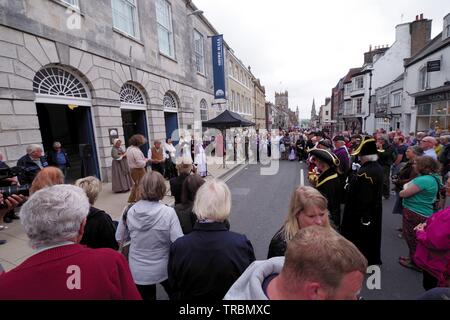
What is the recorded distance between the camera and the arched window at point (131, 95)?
9312mm

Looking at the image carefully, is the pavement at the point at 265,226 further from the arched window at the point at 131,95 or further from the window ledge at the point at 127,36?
the window ledge at the point at 127,36

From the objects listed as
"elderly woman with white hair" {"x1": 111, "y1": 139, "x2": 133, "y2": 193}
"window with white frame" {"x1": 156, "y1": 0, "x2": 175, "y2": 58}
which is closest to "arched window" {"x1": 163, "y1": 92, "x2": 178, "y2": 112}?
"window with white frame" {"x1": 156, "y1": 0, "x2": 175, "y2": 58}

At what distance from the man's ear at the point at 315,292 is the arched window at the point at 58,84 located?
8.03 metres

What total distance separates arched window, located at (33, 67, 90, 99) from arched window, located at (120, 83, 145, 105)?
1.81 metres

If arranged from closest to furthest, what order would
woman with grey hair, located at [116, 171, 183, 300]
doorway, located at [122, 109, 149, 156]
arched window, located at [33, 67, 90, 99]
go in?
woman with grey hair, located at [116, 171, 183, 300], arched window, located at [33, 67, 90, 99], doorway, located at [122, 109, 149, 156]

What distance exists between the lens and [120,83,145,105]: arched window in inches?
367

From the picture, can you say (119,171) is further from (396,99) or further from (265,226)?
(396,99)

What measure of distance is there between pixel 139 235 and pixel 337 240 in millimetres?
1869

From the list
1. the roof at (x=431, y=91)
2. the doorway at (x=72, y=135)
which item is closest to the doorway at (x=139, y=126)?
the doorway at (x=72, y=135)

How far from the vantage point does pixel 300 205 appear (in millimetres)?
1954

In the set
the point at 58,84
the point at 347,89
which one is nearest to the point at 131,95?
the point at 58,84

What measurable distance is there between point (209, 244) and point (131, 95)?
9.73m

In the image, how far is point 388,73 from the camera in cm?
2536

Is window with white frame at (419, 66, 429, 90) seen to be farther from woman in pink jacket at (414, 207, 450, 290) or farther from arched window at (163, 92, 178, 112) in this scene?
woman in pink jacket at (414, 207, 450, 290)
